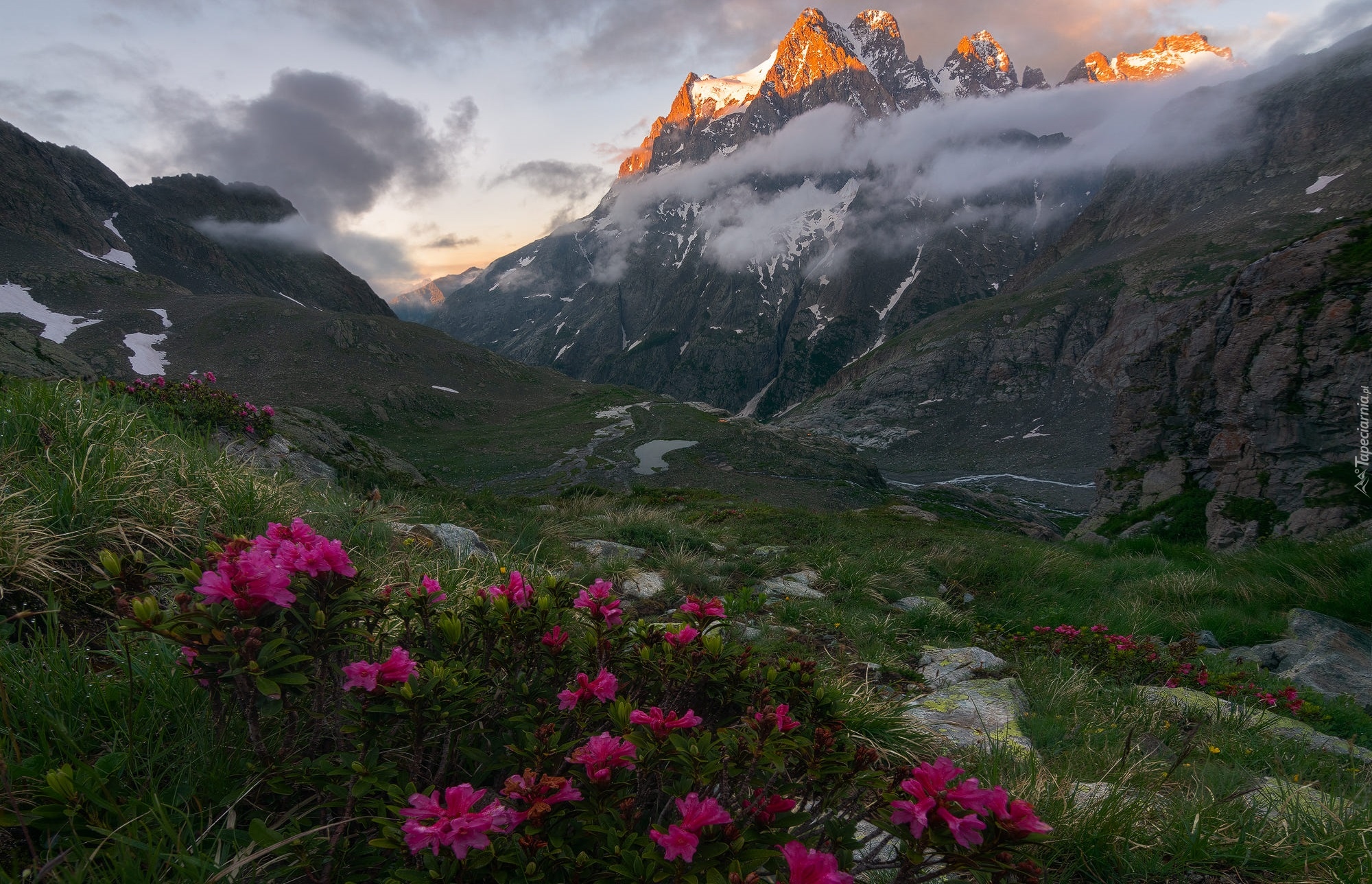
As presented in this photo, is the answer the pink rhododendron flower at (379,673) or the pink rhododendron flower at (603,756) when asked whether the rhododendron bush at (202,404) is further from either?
the pink rhododendron flower at (603,756)

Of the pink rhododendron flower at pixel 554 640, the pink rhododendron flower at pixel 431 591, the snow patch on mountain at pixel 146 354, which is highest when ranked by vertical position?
the snow patch on mountain at pixel 146 354

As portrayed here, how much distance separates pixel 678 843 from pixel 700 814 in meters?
0.08

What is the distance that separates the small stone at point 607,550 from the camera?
754cm

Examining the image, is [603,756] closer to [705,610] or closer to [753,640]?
[705,610]

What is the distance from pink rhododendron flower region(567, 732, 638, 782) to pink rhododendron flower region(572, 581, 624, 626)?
0.77 m

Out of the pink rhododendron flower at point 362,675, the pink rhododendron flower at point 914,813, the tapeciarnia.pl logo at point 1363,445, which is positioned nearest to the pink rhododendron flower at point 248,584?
the pink rhododendron flower at point 362,675

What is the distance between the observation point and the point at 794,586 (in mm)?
7254

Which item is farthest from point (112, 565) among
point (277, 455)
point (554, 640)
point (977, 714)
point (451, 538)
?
point (277, 455)

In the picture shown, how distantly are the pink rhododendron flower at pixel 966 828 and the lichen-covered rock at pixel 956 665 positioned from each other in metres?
3.52

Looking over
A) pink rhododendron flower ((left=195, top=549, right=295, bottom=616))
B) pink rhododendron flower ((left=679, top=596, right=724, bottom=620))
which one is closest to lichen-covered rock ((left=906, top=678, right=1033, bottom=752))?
pink rhododendron flower ((left=679, top=596, right=724, bottom=620))

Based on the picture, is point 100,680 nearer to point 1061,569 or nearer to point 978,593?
point 978,593

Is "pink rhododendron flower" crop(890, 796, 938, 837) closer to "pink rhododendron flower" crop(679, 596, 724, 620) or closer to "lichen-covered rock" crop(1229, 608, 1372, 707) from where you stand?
"pink rhododendron flower" crop(679, 596, 724, 620)

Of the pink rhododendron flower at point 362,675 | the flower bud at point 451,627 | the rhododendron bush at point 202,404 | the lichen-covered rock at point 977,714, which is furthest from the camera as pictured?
the rhododendron bush at point 202,404

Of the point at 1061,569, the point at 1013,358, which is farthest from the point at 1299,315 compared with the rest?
the point at 1013,358
